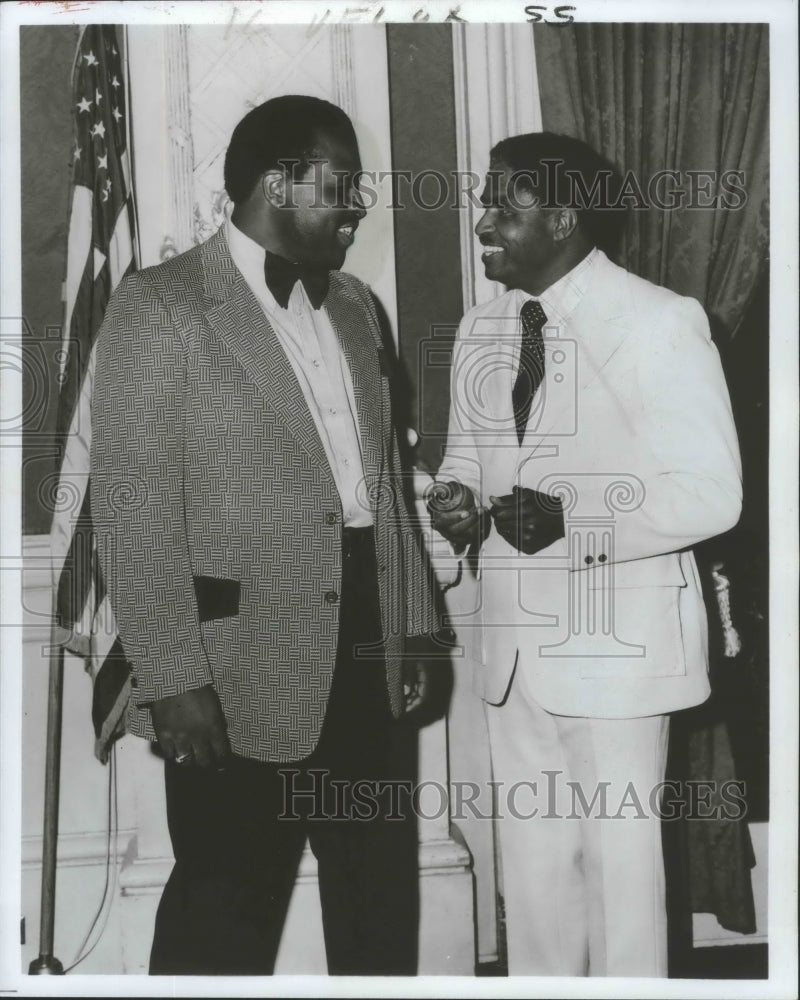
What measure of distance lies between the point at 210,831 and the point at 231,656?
44cm

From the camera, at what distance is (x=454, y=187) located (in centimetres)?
258

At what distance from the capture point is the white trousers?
2.53 metres

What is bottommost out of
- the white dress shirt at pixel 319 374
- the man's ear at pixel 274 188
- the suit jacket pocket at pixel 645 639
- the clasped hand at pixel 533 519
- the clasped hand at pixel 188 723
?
the clasped hand at pixel 188 723

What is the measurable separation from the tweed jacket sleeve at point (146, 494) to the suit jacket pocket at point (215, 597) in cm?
4

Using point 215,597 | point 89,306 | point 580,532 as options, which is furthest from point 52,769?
point 580,532

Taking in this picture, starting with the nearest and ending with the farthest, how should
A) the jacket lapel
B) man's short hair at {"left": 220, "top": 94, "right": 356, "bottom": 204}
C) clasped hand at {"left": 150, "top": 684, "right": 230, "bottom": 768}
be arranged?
1. clasped hand at {"left": 150, "top": 684, "right": 230, "bottom": 768}
2. the jacket lapel
3. man's short hair at {"left": 220, "top": 94, "right": 356, "bottom": 204}

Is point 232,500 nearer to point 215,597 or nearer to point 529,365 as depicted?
point 215,597

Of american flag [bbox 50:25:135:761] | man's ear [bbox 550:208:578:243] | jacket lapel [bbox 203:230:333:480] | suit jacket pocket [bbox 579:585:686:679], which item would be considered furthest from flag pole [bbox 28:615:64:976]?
man's ear [bbox 550:208:578:243]

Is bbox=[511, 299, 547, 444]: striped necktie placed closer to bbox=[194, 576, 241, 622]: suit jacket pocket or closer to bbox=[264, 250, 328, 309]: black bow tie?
bbox=[264, 250, 328, 309]: black bow tie

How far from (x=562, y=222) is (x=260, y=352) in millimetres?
771

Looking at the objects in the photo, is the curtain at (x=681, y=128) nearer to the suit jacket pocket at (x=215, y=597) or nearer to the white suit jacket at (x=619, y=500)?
the white suit jacket at (x=619, y=500)

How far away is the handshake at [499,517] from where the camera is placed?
2.55m

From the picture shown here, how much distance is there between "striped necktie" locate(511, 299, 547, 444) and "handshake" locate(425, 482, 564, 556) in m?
0.15

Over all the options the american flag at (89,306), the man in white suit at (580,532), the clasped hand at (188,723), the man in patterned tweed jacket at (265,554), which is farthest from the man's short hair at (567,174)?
the clasped hand at (188,723)
